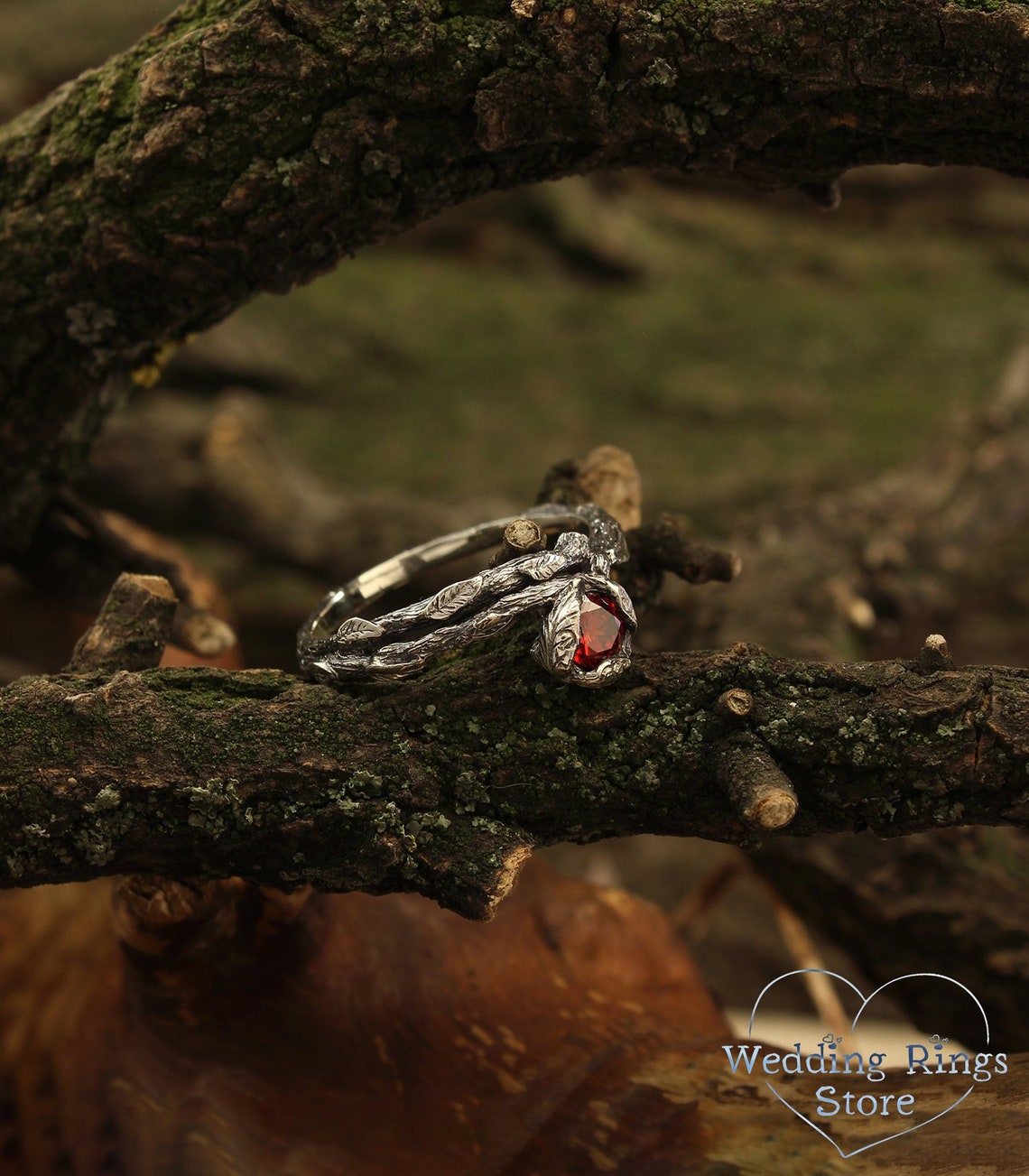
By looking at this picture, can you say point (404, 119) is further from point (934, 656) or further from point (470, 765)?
point (934, 656)

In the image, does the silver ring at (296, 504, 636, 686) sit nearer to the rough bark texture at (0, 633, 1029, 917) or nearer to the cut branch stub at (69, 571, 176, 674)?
the rough bark texture at (0, 633, 1029, 917)

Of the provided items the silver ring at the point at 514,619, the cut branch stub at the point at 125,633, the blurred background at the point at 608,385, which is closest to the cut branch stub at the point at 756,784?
the silver ring at the point at 514,619

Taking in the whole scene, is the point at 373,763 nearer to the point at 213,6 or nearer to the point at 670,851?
the point at 213,6

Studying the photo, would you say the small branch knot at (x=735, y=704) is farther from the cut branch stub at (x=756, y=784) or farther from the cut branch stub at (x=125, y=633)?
the cut branch stub at (x=125, y=633)

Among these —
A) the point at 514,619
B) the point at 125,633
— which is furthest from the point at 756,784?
the point at 125,633

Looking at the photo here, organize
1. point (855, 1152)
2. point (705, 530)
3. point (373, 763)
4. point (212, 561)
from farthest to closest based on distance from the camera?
point (705, 530)
point (212, 561)
point (855, 1152)
point (373, 763)

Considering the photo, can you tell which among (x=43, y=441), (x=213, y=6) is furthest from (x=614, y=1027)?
(x=213, y=6)

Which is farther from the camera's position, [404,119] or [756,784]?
[404,119]
